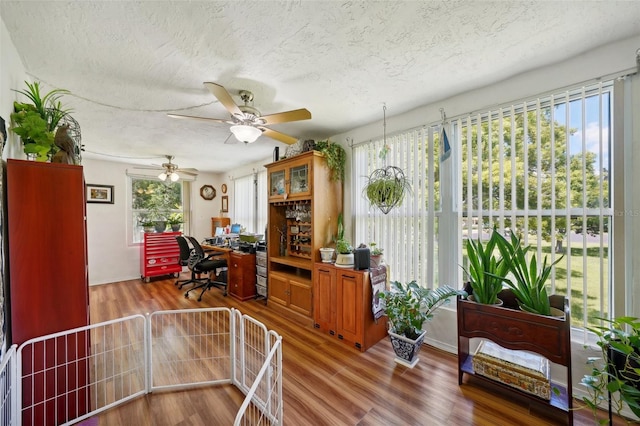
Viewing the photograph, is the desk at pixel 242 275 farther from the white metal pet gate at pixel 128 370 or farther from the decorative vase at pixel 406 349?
→ the decorative vase at pixel 406 349

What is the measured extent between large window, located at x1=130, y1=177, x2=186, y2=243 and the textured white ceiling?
3.11 meters

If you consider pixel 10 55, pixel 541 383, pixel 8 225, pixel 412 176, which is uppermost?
pixel 10 55

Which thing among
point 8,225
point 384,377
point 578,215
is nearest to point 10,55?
point 8,225

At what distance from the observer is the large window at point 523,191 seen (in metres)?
1.72

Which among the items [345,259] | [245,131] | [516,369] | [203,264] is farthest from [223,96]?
[203,264]

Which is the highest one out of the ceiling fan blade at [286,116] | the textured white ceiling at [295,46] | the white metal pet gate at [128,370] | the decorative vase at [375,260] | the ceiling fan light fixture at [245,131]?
the textured white ceiling at [295,46]

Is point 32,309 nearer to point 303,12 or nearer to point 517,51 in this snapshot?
point 303,12

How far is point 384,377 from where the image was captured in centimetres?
197

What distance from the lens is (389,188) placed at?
246 centimetres

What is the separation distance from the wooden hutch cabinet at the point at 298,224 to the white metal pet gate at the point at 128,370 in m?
0.63

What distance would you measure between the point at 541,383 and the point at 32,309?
3.10m

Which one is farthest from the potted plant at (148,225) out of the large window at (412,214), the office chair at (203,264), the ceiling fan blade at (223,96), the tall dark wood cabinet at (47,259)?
the large window at (412,214)

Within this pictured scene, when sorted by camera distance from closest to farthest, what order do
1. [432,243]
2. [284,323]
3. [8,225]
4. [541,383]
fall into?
1. [8,225]
2. [541,383]
3. [432,243]
4. [284,323]

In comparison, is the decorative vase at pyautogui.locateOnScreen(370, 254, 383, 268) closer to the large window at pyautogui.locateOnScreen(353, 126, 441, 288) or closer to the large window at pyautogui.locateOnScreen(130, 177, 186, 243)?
the large window at pyautogui.locateOnScreen(353, 126, 441, 288)
